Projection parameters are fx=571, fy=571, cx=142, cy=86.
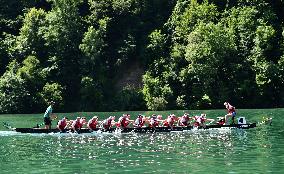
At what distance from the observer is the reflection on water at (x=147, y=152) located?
23891 millimetres

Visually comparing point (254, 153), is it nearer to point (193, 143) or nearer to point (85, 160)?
point (193, 143)

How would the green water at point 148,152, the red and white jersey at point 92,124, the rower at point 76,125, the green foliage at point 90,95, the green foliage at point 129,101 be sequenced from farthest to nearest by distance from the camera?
the green foliage at point 90,95
the green foliage at point 129,101
the red and white jersey at point 92,124
the rower at point 76,125
the green water at point 148,152

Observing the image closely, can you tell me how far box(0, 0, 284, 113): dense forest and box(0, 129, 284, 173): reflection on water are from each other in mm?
34060

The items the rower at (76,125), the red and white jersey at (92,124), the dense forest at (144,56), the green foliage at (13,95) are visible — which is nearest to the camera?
the rower at (76,125)

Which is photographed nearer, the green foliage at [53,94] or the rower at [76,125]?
the rower at [76,125]

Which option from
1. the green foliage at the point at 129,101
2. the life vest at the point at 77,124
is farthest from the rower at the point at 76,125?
the green foliage at the point at 129,101

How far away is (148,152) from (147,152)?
2.1 inches

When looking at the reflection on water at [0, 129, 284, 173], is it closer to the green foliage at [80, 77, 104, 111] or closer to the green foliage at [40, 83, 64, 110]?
the green foliage at [40, 83, 64, 110]

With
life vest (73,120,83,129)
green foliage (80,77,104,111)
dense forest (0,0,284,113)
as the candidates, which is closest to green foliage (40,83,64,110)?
dense forest (0,0,284,113)

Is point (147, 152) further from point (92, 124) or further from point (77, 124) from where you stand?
point (77, 124)

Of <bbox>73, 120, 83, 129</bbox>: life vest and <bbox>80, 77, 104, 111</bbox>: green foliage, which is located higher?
<bbox>80, 77, 104, 111</bbox>: green foliage

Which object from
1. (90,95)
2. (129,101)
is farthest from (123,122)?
(90,95)

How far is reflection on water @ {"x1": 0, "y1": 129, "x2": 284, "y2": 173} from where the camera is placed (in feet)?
78.4

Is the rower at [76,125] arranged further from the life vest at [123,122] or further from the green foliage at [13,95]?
the green foliage at [13,95]
